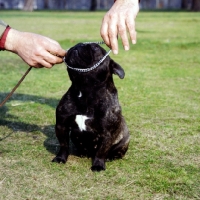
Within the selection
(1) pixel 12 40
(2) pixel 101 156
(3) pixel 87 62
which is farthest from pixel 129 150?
(1) pixel 12 40

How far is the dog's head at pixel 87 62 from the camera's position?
3094 mm

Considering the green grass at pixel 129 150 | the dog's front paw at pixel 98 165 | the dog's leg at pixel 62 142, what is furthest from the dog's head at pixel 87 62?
the green grass at pixel 129 150

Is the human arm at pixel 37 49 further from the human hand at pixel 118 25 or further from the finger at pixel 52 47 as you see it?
the human hand at pixel 118 25

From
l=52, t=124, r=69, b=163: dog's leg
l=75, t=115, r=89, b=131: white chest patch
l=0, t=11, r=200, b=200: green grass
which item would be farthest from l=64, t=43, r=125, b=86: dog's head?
l=0, t=11, r=200, b=200: green grass

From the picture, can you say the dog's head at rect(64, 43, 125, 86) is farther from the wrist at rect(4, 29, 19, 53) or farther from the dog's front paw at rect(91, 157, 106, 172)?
the dog's front paw at rect(91, 157, 106, 172)

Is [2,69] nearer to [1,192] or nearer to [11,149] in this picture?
[11,149]

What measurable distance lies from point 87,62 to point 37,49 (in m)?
0.34

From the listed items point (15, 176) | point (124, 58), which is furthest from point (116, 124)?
point (124, 58)

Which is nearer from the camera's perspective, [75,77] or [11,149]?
[75,77]

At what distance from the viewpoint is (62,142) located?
3.39m

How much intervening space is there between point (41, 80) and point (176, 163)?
4.02 metres

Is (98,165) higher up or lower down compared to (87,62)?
lower down

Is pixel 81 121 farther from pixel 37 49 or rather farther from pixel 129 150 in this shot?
pixel 129 150

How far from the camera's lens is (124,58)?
10.0m
